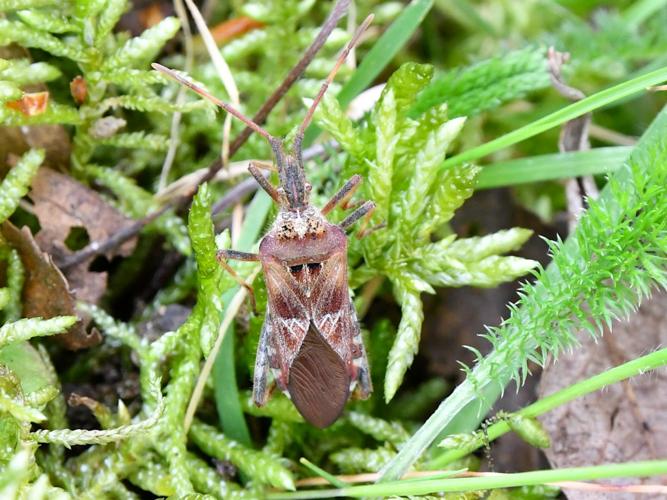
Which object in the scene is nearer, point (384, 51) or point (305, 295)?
point (305, 295)

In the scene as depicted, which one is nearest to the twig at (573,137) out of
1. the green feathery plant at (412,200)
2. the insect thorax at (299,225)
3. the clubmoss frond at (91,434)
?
the green feathery plant at (412,200)

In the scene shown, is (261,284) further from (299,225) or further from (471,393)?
(471,393)

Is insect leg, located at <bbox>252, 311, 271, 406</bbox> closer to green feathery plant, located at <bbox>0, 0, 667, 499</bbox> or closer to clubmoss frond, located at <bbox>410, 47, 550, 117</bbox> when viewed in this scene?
green feathery plant, located at <bbox>0, 0, 667, 499</bbox>

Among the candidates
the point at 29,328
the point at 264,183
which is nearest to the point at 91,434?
the point at 29,328

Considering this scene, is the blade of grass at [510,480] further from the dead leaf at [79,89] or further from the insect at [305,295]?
the dead leaf at [79,89]

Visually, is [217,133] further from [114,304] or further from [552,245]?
[552,245]
